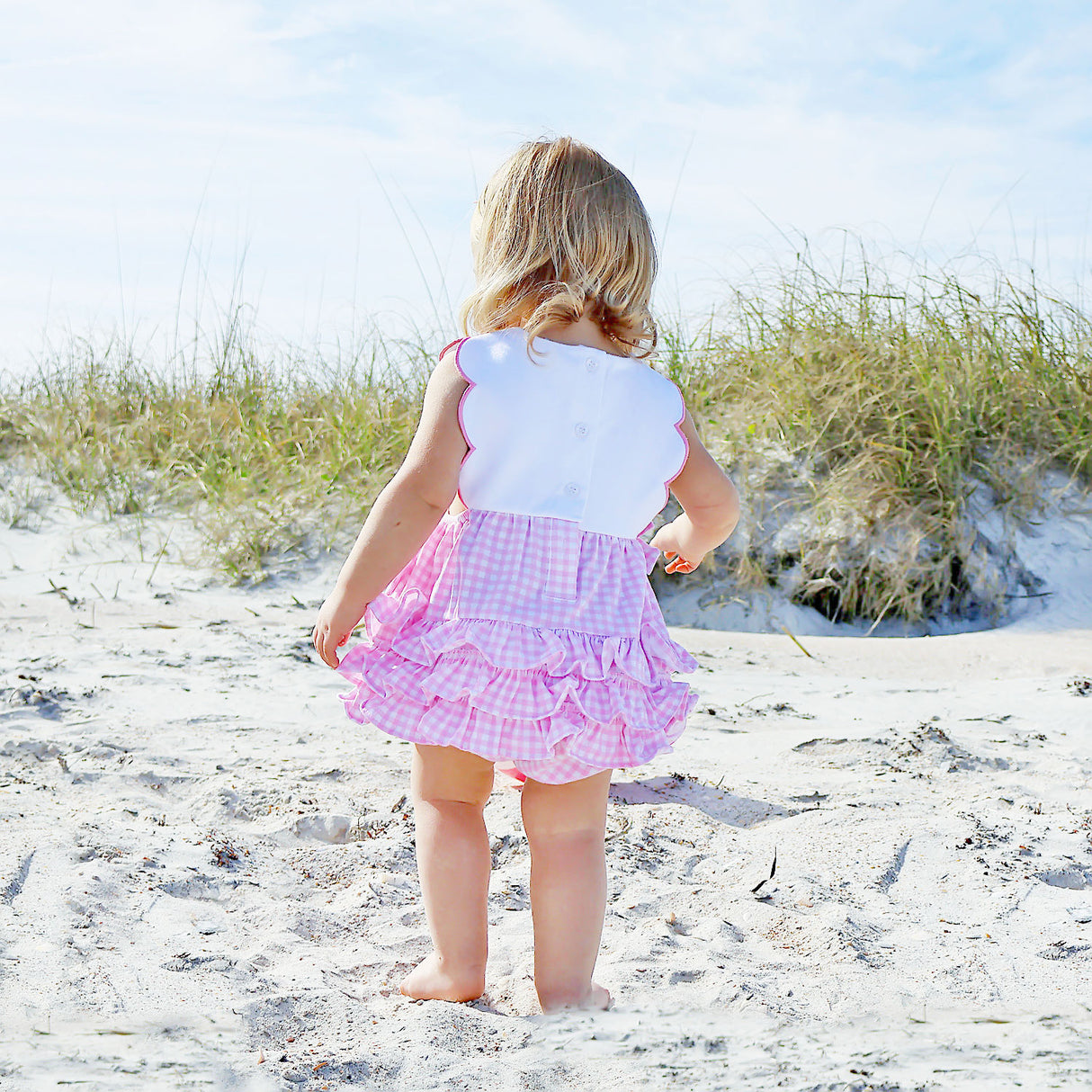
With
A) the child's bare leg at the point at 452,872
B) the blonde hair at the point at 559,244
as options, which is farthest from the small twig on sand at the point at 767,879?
the blonde hair at the point at 559,244

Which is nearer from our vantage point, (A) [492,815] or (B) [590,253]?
(B) [590,253]

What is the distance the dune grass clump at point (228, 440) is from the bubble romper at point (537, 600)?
11.8ft

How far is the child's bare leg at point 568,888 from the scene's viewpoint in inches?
67.1

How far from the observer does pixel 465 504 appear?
1765mm

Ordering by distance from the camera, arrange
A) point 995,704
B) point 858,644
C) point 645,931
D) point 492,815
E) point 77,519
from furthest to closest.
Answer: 1. point 77,519
2. point 858,644
3. point 995,704
4. point 492,815
5. point 645,931

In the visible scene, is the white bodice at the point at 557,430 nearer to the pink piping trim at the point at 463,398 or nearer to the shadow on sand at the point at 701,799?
the pink piping trim at the point at 463,398

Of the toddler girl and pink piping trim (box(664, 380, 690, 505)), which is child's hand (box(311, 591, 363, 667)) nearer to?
the toddler girl

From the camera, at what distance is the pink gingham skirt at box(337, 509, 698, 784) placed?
1.65 meters

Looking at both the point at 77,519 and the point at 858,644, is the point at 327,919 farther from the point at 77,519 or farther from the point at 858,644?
the point at 77,519

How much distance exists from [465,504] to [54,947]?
0.95 m

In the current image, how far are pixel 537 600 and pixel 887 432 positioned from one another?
4076 millimetres

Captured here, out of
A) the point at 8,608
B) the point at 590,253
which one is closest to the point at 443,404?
the point at 590,253

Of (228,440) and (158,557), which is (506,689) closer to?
(158,557)

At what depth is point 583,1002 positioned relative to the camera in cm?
169
